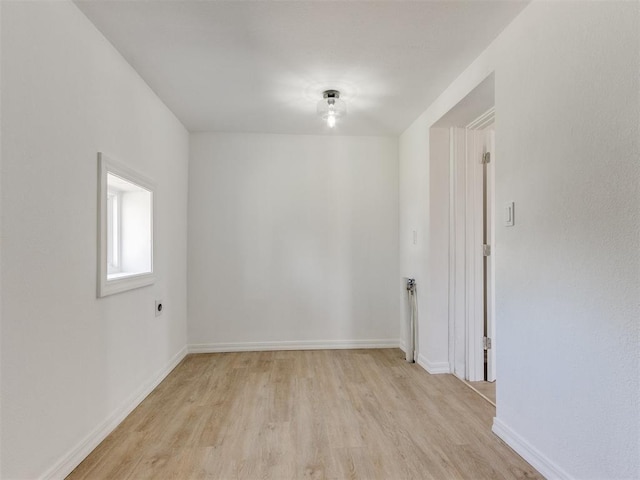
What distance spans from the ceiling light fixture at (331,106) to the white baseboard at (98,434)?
2451mm

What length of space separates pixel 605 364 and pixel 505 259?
0.71m

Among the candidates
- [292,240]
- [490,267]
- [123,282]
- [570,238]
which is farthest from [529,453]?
[292,240]

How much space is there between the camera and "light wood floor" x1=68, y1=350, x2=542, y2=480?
1646 mm

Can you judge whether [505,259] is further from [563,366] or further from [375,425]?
[375,425]

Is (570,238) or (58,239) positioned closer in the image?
(570,238)

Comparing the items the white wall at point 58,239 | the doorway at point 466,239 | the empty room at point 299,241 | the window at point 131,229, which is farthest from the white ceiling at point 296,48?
the window at point 131,229

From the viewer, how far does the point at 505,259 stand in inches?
73.9

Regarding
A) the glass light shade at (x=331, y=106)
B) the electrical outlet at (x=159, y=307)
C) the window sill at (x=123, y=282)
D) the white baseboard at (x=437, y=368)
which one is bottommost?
the white baseboard at (x=437, y=368)

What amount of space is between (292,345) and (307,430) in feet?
5.19

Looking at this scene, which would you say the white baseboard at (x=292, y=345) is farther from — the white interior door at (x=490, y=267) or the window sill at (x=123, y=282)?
the window sill at (x=123, y=282)

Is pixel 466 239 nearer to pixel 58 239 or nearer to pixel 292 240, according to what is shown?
pixel 292 240

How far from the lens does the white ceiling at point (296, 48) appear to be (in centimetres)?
170

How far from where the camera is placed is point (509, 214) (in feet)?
5.97

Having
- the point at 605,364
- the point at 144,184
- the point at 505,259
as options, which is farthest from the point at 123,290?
the point at 605,364
